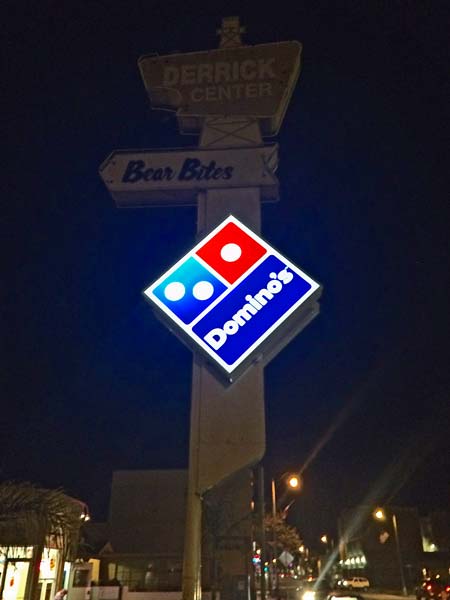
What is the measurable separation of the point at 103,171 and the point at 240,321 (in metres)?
5.36

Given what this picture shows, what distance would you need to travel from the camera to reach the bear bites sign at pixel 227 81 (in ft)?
34.7

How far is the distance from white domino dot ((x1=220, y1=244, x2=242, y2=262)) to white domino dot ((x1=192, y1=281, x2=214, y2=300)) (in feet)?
1.78

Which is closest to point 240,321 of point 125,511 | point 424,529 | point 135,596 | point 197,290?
point 197,290

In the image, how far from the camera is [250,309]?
648 cm

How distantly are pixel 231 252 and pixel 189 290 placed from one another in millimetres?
909

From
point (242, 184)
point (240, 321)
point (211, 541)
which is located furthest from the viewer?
point (211, 541)

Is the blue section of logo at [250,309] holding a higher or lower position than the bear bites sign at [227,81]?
lower

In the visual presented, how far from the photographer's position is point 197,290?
668 cm

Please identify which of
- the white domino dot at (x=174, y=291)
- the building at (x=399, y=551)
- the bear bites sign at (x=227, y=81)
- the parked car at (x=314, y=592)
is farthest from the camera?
the building at (x=399, y=551)

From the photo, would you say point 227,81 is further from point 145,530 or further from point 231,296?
point 145,530

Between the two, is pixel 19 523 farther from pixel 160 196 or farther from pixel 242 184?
pixel 242 184

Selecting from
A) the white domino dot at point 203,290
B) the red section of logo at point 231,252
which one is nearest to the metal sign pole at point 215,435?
the white domino dot at point 203,290

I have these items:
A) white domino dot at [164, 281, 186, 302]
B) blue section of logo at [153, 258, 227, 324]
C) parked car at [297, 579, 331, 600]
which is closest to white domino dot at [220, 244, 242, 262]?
blue section of logo at [153, 258, 227, 324]

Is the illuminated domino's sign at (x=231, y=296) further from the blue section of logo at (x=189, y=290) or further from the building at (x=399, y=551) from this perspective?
the building at (x=399, y=551)
